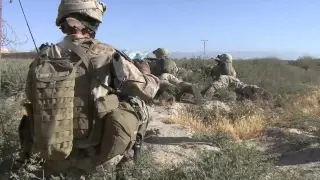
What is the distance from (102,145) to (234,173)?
1002 millimetres

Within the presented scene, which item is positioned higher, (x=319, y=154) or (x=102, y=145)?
(x=102, y=145)

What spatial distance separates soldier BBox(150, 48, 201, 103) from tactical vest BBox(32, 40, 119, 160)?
8217 mm

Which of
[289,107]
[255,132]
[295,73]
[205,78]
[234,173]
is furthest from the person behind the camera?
[295,73]

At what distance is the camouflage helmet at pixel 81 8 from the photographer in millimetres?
3297

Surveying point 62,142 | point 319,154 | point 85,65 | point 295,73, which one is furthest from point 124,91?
point 295,73

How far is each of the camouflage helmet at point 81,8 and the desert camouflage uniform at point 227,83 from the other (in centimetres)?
915

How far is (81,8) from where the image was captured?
10.8ft

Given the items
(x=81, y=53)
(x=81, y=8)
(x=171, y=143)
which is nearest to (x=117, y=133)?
(x=81, y=53)

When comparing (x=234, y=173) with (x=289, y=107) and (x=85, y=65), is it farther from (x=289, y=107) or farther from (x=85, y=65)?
(x=289, y=107)

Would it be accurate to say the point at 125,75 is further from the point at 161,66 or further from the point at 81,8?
the point at 161,66

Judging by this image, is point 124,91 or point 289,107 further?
point 289,107

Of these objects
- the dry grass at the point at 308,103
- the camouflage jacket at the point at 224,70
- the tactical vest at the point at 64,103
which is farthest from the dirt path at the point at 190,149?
the camouflage jacket at the point at 224,70

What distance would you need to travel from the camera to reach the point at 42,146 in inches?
121

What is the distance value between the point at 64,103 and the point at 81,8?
74cm
